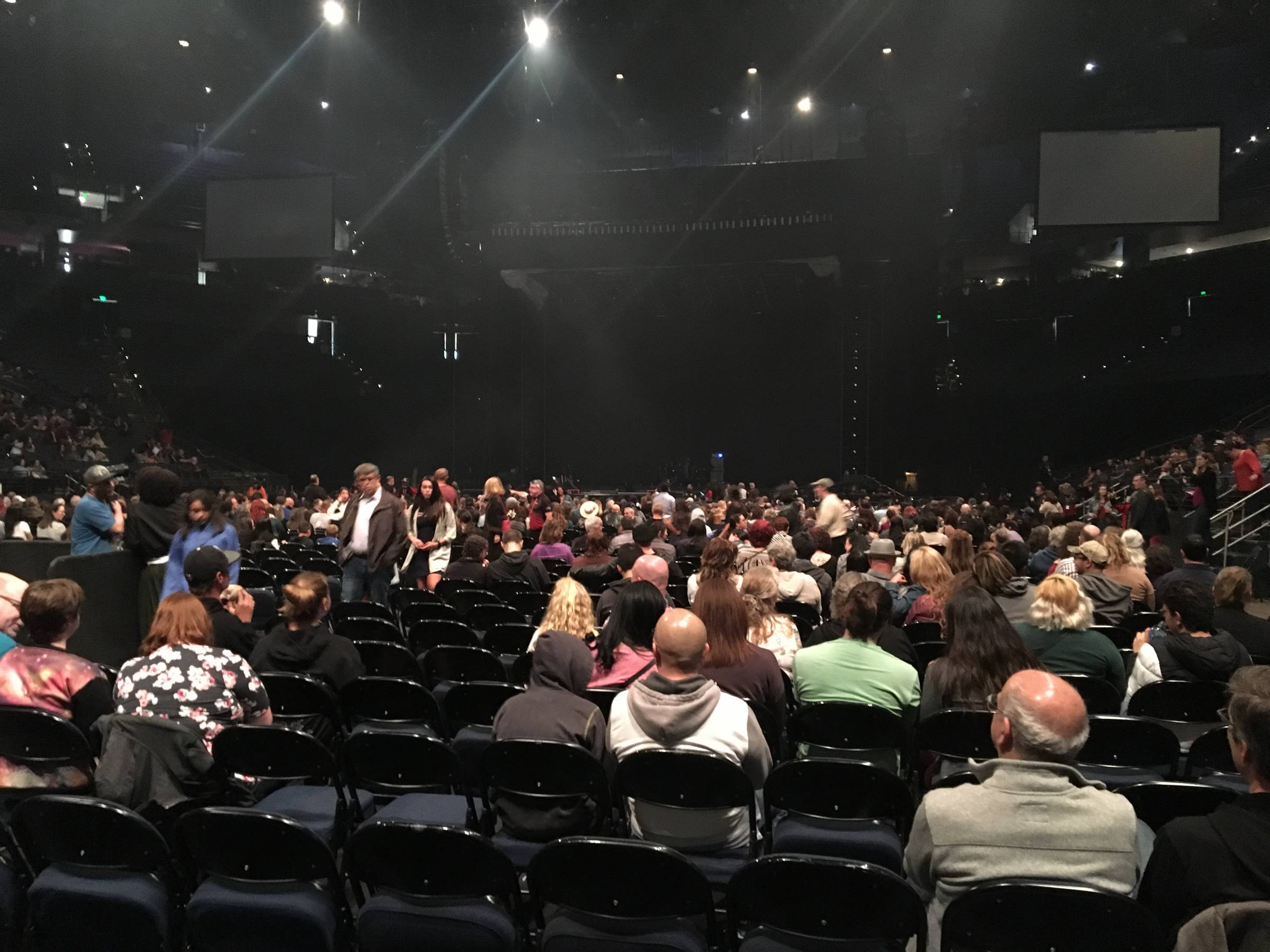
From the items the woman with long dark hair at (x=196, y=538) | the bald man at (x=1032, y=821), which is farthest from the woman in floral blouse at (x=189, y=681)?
the bald man at (x=1032, y=821)

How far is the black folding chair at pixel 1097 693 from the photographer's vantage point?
4.48 m

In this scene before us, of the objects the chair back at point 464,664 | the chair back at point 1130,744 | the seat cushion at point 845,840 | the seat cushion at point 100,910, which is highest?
the chair back at point 464,664

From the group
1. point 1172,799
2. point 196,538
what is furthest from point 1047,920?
point 196,538

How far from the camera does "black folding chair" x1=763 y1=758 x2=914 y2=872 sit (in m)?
3.23

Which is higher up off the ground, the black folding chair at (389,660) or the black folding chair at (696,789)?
the black folding chair at (389,660)

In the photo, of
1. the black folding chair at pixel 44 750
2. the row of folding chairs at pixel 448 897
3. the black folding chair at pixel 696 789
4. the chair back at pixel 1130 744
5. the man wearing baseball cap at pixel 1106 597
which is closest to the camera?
the row of folding chairs at pixel 448 897

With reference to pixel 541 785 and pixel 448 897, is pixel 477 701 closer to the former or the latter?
pixel 541 785

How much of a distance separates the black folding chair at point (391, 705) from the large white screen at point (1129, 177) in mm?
16196

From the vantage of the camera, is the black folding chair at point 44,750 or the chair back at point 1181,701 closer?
the black folding chair at point 44,750

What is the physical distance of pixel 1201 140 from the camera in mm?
16312

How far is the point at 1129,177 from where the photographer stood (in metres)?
16.7

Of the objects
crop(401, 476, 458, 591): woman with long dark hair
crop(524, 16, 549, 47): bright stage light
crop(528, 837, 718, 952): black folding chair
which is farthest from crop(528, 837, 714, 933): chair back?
crop(524, 16, 549, 47): bright stage light

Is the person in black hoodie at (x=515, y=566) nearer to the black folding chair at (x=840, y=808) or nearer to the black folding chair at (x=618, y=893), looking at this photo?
the black folding chair at (x=840, y=808)

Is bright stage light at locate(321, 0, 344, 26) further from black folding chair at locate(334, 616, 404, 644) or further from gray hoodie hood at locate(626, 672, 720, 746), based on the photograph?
gray hoodie hood at locate(626, 672, 720, 746)
